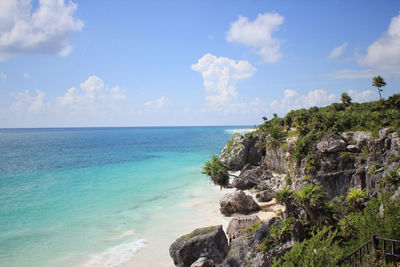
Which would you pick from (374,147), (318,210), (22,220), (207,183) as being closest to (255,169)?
(207,183)

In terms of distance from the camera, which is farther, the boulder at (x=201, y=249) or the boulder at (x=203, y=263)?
the boulder at (x=201, y=249)

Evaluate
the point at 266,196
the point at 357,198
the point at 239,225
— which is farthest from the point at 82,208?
the point at 357,198

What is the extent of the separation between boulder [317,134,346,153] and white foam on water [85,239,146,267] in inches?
824

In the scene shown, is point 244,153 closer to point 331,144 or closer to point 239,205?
point 331,144

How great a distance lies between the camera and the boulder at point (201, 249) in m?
16.7

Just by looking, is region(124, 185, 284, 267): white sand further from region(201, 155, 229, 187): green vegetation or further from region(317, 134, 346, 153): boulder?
region(317, 134, 346, 153): boulder

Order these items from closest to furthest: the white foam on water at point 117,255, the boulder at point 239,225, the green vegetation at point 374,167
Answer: the white foam on water at point 117,255 → the boulder at point 239,225 → the green vegetation at point 374,167

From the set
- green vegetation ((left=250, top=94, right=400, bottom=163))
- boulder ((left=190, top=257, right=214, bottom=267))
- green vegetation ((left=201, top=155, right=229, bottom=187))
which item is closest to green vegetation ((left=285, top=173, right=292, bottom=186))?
green vegetation ((left=250, top=94, right=400, bottom=163))

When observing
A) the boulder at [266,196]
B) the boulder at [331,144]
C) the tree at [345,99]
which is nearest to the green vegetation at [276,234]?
the boulder at [266,196]

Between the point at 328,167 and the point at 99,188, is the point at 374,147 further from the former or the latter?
the point at 99,188

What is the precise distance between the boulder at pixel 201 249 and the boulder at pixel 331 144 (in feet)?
54.8

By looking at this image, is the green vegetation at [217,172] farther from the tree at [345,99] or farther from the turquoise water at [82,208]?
the tree at [345,99]

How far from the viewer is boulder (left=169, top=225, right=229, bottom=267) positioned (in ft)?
54.6

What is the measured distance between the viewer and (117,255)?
1942cm
